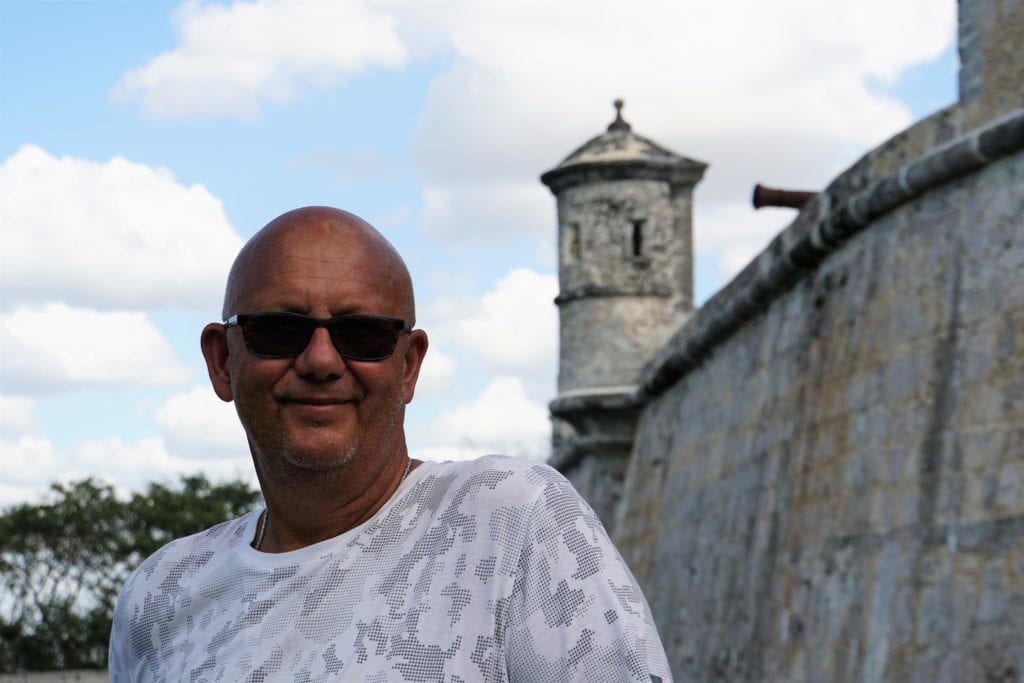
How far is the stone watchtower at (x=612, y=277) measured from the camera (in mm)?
14797

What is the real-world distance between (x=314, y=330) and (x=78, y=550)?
28.3 m

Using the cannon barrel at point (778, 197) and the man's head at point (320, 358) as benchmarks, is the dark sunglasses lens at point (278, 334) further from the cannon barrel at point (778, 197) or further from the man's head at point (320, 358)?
the cannon barrel at point (778, 197)

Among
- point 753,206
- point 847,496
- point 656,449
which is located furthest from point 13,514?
point 847,496

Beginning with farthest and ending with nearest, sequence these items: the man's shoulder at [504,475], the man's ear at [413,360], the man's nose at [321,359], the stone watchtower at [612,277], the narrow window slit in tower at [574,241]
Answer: the narrow window slit in tower at [574,241], the stone watchtower at [612,277], the man's ear at [413,360], the man's nose at [321,359], the man's shoulder at [504,475]

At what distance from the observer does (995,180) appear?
6.84m

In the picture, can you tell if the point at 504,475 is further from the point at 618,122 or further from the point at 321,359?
the point at 618,122

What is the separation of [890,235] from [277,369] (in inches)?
249

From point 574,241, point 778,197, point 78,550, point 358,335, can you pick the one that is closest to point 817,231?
point 778,197

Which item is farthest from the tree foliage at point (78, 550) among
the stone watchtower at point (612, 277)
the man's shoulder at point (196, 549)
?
the man's shoulder at point (196, 549)

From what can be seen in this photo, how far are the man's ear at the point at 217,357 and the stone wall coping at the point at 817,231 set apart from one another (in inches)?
200

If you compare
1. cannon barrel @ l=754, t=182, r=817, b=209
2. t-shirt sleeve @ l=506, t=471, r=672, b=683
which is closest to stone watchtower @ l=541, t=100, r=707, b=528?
cannon barrel @ l=754, t=182, r=817, b=209

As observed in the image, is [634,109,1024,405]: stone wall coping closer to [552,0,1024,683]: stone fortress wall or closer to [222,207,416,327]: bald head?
[552,0,1024,683]: stone fortress wall

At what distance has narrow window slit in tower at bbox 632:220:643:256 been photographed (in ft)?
48.7

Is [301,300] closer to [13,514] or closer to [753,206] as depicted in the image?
[753,206]
